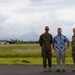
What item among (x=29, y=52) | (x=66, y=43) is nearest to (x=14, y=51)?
(x=29, y=52)

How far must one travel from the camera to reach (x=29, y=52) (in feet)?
120

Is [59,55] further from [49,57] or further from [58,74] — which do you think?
[58,74]

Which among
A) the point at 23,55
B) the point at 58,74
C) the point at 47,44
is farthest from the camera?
the point at 23,55

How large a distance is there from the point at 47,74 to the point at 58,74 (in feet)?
1.62

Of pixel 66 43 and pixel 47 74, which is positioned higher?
pixel 66 43

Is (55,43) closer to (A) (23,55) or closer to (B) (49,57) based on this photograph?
(B) (49,57)

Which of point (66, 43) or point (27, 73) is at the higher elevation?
point (66, 43)

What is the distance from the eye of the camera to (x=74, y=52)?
18.7 meters

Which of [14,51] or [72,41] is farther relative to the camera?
[14,51]

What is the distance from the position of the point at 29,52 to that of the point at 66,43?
17.7 m

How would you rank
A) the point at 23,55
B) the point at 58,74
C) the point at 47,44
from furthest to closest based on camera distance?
the point at 23,55
the point at 47,44
the point at 58,74

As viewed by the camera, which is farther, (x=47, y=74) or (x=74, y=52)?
(x=74, y=52)

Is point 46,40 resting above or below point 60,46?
above

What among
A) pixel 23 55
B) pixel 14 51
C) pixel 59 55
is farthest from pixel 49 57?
pixel 14 51
